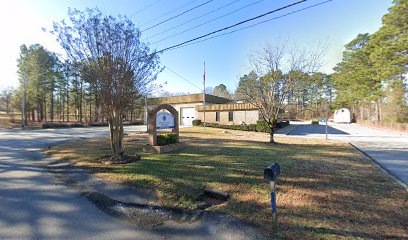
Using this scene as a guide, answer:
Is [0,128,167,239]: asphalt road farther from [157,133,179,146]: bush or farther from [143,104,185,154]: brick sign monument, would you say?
[157,133,179,146]: bush

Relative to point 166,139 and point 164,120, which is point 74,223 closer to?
point 166,139

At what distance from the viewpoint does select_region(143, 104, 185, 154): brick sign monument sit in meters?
8.20

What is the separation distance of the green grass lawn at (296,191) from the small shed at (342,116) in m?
42.4

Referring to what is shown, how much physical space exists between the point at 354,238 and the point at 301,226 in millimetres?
652

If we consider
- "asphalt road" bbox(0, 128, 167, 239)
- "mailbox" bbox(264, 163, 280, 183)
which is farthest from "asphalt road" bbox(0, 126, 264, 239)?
"mailbox" bbox(264, 163, 280, 183)

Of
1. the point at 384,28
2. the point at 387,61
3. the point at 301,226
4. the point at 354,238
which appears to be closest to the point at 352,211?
the point at 354,238

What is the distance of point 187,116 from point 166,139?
2053 centimetres

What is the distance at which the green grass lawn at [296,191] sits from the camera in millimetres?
2744

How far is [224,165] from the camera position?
6.09 m

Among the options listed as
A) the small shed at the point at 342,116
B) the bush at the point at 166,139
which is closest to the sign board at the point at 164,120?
the bush at the point at 166,139

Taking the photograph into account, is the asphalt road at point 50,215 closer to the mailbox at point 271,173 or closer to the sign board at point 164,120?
the mailbox at point 271,173

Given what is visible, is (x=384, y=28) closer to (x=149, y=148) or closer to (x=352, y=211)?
(x=352, y=211)

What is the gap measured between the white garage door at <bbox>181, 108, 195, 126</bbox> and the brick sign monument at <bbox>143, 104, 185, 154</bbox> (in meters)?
18.8

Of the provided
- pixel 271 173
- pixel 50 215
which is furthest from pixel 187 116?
pixel 271 173
